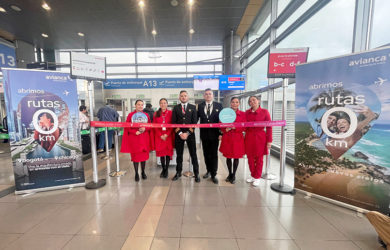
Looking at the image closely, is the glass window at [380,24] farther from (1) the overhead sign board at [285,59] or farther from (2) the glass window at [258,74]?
(2) the glass window at [258,74]

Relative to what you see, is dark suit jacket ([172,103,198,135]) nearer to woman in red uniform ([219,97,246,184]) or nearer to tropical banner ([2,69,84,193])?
woman in red uniform ([219,97,246,184])

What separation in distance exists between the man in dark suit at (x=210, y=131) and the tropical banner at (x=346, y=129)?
1309 mm

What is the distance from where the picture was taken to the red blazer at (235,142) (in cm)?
296

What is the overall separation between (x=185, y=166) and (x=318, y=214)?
2.66m

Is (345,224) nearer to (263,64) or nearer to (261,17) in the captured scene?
(263,64)

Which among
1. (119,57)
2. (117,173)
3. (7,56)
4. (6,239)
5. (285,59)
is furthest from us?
(119,57)

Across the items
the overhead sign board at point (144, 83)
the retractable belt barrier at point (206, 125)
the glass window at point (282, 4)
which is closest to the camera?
the retractable belt barrier at point (206, 125)

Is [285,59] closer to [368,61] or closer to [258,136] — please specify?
[368,61]

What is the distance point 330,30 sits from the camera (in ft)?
10.4

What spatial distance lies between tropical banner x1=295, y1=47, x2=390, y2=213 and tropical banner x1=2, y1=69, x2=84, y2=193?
3.78 meters

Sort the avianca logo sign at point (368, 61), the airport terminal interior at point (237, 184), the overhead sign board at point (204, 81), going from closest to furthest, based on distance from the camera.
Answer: the airport terminal interior at point (237, 184), the avianca logo sign at point (368, 61), the overhead sign board at point (204, 81)

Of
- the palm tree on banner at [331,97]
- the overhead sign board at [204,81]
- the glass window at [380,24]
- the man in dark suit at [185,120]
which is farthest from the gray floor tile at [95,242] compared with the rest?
the overhead sign board at [204,81]

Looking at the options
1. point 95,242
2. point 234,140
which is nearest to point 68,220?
point 95,242

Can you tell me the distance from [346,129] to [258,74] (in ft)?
16.2
